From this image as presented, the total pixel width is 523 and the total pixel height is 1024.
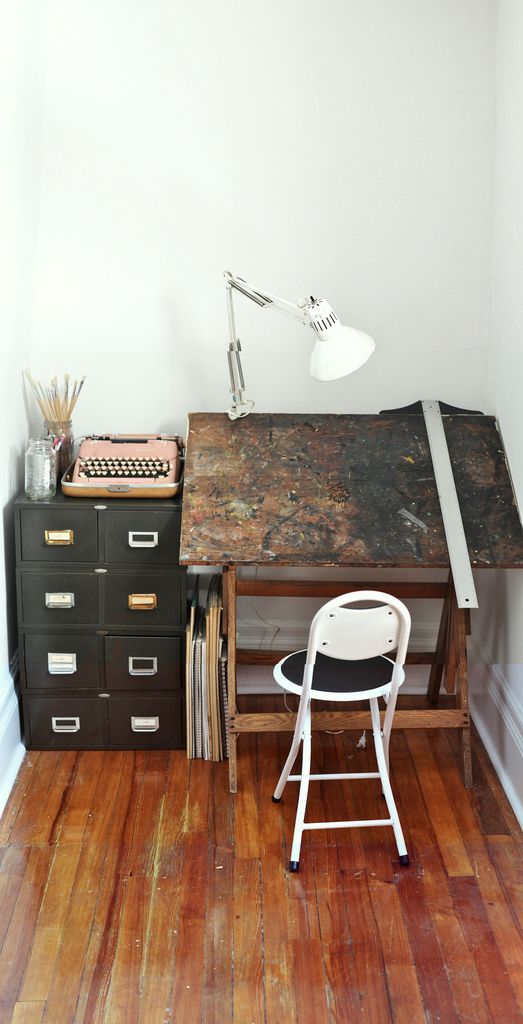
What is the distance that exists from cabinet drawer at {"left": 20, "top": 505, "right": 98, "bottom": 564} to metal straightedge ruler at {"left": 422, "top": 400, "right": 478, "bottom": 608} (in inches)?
49.6

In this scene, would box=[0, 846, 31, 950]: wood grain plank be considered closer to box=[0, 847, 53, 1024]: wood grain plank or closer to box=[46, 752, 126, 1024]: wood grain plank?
box=[0, 847, 53, 1024]: wood grain plank

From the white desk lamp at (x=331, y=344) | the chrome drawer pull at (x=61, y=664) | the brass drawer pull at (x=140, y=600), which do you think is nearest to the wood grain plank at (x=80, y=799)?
the chrome drawer pull at (x=61, y=664)

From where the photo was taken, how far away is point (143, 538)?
3352 millimetres

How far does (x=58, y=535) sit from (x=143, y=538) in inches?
12.0

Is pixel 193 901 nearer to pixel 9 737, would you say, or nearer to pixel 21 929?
pixel 21 929

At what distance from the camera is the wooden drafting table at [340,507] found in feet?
10.3

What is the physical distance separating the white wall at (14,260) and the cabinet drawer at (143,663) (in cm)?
38

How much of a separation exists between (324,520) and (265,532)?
0.22 m

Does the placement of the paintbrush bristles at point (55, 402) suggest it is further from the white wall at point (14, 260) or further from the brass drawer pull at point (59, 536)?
the brass drawer pull at point (59, 536)

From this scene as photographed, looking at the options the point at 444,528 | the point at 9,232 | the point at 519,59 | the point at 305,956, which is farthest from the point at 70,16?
the point at 305,956

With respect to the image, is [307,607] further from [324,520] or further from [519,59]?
[519,59]

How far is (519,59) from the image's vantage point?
327cm

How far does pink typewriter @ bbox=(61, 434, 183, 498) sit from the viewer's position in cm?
337

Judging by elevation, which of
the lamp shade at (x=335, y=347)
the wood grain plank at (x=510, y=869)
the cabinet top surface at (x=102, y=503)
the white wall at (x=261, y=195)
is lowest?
the wood grain plank at (x=510, y=869)
